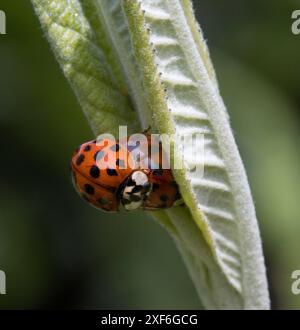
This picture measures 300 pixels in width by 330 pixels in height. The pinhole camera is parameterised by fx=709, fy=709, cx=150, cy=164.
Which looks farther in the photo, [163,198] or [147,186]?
→ [147,186]

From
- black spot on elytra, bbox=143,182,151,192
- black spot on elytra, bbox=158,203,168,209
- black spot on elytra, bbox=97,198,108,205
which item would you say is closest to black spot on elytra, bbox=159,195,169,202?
black spot on elytra, bbox=158,203,168,209

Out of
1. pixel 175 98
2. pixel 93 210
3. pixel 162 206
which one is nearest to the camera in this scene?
pixel 175 98

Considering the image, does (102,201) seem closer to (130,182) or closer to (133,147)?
(130,182)

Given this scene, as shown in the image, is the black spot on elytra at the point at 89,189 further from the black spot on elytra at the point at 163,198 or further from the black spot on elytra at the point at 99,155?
the black spot on elytra at the point at 163,198

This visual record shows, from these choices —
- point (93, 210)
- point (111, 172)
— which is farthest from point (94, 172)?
point (93, 210)

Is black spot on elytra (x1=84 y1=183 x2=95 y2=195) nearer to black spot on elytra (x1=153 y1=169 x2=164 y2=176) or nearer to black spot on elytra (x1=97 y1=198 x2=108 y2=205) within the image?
black spot on elytra (x1=97 y1=198 x2=108 y2=205)

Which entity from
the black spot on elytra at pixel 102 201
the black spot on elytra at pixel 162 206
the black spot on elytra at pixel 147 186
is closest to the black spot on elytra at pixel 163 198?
the black spot on elytra at pixel 162 206
